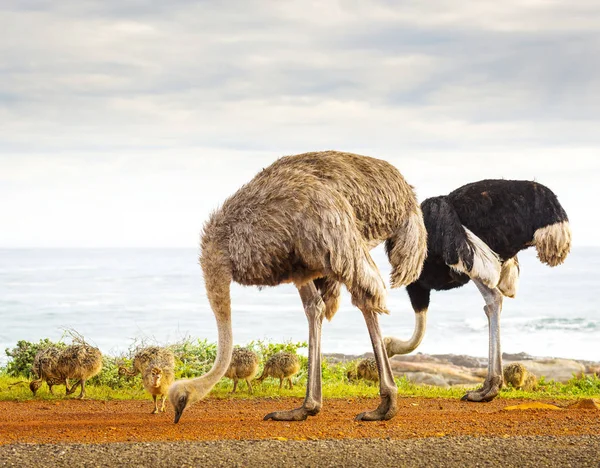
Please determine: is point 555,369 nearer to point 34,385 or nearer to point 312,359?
point 312,359

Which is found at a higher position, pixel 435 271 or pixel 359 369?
pixel 435 271

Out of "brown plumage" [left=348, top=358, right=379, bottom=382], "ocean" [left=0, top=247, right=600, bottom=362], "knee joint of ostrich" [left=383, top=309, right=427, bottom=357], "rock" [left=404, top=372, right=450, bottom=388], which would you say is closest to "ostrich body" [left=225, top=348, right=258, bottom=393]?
"knee joint of ostrich" [left=383, top=309, right=427, bottom=357]

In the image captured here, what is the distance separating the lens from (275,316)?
46625 mm

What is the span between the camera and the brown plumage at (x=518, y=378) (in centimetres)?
1508

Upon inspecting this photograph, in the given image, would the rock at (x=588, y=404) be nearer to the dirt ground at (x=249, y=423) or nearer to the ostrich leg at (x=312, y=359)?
the dirt ground at (x=249, y=423)

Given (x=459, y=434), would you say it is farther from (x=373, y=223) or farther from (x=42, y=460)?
(x=42, y=460)

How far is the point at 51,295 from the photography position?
5572 centimetres

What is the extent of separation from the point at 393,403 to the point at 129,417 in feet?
10.1

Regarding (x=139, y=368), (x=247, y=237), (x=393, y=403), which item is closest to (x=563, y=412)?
(x=393, y=403)

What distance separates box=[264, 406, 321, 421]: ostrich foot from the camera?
1029cm

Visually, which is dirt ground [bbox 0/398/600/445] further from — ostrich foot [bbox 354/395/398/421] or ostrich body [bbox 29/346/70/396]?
ostrich body [bbox 29/346/70/396]

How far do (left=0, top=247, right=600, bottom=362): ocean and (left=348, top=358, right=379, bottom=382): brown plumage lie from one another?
39.1 ft

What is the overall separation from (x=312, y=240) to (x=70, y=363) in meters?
4.40

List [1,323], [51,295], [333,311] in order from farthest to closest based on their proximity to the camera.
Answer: [51,295] → [1,323] → [333,311]
